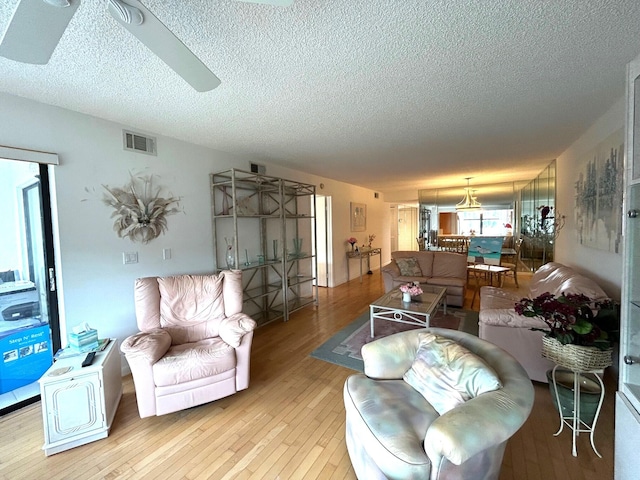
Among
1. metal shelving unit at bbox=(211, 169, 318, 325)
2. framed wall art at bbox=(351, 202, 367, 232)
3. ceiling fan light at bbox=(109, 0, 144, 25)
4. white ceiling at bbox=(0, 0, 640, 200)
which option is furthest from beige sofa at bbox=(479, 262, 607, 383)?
framed wall art at bbox=(351, 202, 367, 232)

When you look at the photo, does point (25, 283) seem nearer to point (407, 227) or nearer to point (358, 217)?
point (358, 217)

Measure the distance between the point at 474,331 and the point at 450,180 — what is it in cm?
379

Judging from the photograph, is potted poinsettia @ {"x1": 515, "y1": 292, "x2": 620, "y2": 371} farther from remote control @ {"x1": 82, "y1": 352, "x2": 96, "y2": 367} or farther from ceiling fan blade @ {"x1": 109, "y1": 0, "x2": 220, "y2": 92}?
remote control @ {"x1": 82, "y1": 352, "x2": 96, "y2": 367}

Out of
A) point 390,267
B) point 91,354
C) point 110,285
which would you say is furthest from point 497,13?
point 390,267

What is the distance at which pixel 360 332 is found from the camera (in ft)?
11.3

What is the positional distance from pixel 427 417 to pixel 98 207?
303 cm

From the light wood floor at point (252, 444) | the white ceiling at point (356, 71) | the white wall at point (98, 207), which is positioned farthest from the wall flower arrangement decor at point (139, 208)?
the light wood floor at point (252, 444)

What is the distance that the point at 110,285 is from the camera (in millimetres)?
2537

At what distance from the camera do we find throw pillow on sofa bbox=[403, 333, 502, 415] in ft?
4.28

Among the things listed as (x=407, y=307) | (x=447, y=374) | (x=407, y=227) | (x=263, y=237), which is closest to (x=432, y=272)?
(x=407, y=307)

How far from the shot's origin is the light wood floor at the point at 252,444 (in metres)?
1.56

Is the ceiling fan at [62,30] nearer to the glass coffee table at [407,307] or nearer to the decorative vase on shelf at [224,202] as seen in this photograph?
the decorative vase on shelf at [224,202]

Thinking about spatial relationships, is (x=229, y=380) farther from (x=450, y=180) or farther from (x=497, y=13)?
(x=450, y=180)

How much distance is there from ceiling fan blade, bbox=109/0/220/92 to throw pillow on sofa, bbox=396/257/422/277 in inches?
165
